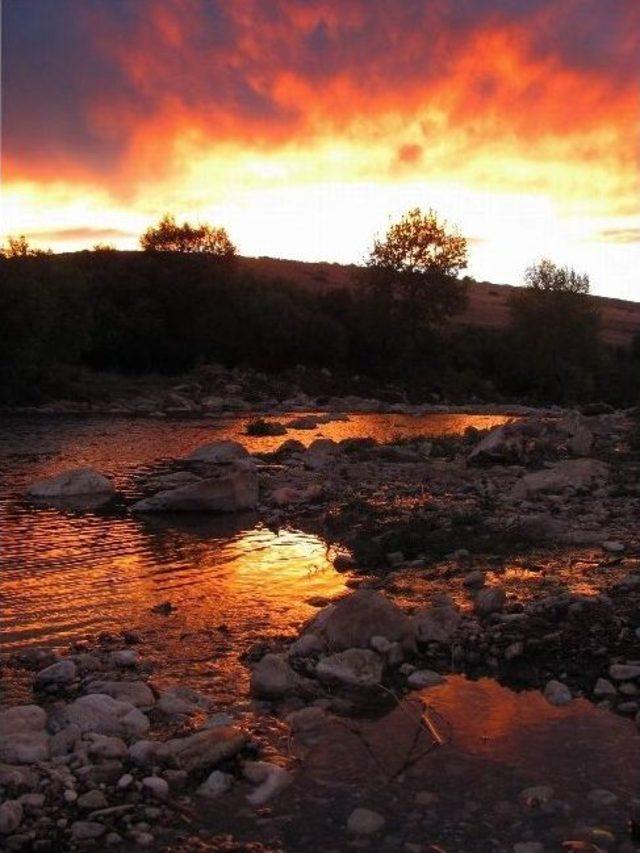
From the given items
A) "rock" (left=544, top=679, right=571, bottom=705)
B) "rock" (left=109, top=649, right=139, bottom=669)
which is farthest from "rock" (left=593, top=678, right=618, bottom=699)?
"rock" (left=109, top=649, right=139, bottom=669)

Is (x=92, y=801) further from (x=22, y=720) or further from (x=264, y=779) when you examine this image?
(x=22, y=720)

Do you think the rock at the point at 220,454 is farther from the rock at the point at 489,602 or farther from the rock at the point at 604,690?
the rock at the point at 604,690

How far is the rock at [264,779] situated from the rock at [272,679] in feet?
3.59

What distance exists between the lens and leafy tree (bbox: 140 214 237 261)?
57.2 m

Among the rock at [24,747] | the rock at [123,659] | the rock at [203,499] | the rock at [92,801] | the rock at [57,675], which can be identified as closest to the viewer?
the rock at [92,801]

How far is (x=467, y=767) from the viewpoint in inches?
214

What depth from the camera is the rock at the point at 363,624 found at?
7.39 meters

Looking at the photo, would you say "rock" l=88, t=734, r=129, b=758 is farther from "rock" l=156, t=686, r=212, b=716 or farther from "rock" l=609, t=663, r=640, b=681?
"rock" l=609, t=663, r=640, b=681

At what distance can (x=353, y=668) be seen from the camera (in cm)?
693

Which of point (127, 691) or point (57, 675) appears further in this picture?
point (57, 675)

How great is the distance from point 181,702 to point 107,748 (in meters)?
0.95

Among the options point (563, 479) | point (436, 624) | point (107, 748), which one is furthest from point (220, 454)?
point (107, 748)

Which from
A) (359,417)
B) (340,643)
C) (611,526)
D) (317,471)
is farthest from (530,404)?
(340,643)

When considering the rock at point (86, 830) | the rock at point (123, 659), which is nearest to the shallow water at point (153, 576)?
the rock at point (123, 659)
